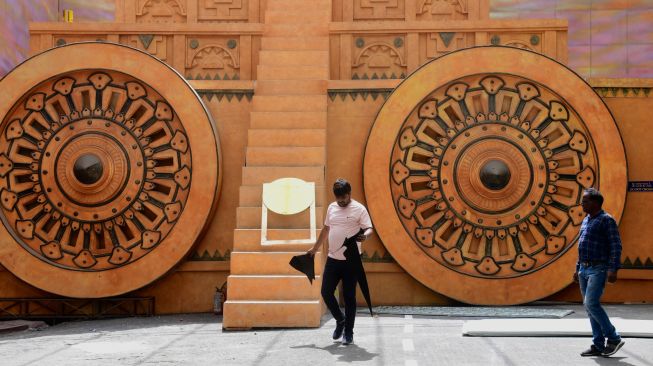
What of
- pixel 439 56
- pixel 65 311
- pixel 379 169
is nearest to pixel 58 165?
pixel 65 311

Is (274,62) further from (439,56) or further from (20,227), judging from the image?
(20,227)

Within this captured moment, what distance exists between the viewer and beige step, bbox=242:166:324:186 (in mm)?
10570

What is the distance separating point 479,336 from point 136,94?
17.5 feet

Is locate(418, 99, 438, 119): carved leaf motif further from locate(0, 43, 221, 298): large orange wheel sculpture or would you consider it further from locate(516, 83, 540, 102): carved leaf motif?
locate(0, 43, 221, 298): large orange wheel sculpture

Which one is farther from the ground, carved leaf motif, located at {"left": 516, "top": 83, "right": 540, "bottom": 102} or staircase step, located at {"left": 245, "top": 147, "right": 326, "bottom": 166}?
carved leaf motif, located at {"left": 516, "top": 83, "right": 540, "bottom": 102}

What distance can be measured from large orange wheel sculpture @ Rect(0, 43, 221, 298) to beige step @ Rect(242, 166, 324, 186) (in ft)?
2.04

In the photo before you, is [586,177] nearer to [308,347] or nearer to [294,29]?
[294,29]

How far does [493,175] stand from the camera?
10.9 metres

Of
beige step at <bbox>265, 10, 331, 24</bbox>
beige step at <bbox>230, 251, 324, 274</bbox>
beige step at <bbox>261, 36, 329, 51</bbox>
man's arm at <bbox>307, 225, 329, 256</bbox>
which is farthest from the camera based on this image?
beige step at <bbox>265, 10, 331, 24</bbox>

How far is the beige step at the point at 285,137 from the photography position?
1102 centimetres

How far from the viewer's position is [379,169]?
11.2 metres

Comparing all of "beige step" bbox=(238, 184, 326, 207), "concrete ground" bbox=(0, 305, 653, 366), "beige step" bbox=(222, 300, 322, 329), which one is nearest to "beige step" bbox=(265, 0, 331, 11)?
"beige step" bbox=(238, 184, 326, 207)

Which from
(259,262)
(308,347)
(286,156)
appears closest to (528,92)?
(286,156)

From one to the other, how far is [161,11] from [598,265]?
7.40m
